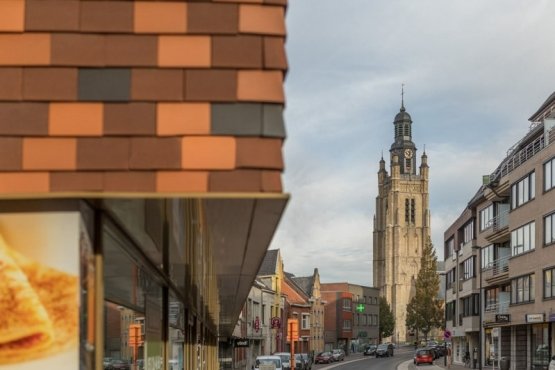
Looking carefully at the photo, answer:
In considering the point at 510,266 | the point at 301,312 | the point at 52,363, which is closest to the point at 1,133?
the point at 52,363

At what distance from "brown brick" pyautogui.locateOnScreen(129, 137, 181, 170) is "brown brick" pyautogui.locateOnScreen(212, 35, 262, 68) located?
438 mm

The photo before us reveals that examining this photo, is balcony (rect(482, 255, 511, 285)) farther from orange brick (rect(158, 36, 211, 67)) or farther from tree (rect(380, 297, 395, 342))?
tree (rect(380, 297, 395, 342))

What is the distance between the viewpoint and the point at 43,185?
11.2ft

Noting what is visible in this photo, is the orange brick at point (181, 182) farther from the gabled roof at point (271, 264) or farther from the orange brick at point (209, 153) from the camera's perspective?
the gabled roof at point (271, 264)

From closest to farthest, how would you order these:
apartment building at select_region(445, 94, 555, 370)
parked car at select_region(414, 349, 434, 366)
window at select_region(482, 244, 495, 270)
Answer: apartment building at select_region(445, 94, 555, 370) < window at select_region(482, 244, 495, 270) < parked car at select_region(414, 349, 434, 366)

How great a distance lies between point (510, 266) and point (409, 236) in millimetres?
131041

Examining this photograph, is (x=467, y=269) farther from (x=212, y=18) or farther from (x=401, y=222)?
(x=401, y=222)

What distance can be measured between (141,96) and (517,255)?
1708 inches

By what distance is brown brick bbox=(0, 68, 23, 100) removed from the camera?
138 inches

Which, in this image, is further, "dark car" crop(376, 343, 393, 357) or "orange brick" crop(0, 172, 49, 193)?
"dark car" crop(376, 343, 393, 357)

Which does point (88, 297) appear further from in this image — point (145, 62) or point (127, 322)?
point (127, 322)

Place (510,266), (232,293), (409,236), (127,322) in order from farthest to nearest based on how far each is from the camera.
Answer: (409,236), (510,266), (232,293), (127,322)

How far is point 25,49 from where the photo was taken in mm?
3561

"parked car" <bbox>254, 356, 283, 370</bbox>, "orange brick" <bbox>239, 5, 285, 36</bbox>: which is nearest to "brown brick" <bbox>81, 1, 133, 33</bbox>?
"orange brick" <bbox>239, 5, 285, 36</bbox>
